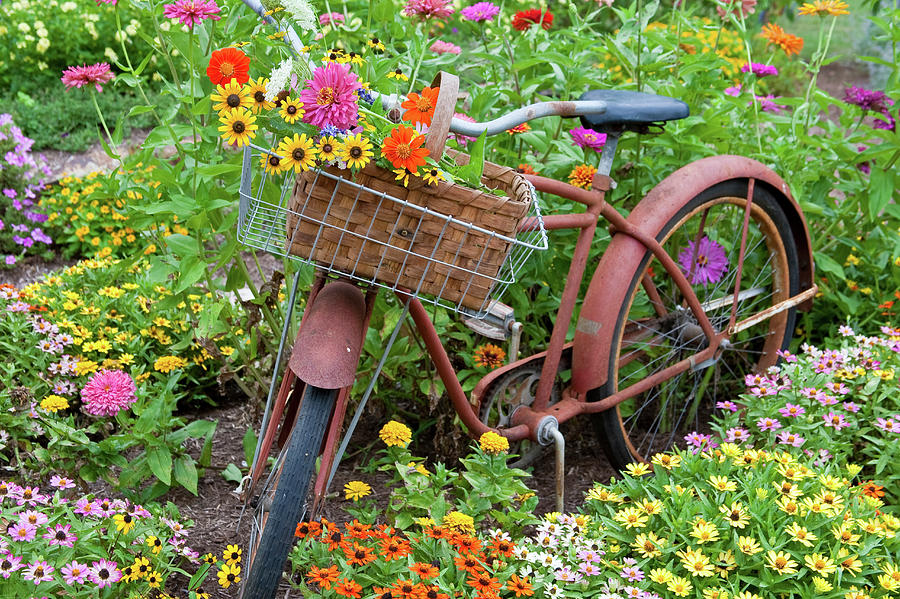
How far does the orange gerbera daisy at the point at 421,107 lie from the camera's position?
164 cm

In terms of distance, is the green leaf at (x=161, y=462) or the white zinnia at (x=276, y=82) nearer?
the white zinnia at (x=276, y=82)

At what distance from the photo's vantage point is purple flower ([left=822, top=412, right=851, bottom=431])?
2.43m

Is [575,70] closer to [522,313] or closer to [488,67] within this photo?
[488,67]

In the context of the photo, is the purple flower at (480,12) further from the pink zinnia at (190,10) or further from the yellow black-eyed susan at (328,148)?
the yellow black-eyed susan at (328,148)

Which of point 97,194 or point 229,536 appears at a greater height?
point 97,194

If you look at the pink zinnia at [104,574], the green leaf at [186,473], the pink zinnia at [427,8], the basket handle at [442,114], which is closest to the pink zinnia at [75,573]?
the pink zinnia at [104,574]

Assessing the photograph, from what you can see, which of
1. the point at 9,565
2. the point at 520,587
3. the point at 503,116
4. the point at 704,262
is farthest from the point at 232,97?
the point at 704,262

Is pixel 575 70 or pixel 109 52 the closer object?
pixel 109 52

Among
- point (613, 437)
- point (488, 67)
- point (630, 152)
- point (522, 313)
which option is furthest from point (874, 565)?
point (488, 67)

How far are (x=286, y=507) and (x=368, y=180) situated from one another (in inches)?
27.9

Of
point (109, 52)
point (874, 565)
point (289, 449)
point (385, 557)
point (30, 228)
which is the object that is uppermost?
point (109, 52)

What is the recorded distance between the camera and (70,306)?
3035 mm

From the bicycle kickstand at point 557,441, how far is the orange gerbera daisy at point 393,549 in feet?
2.15

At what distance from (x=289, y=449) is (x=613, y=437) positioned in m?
1.26
